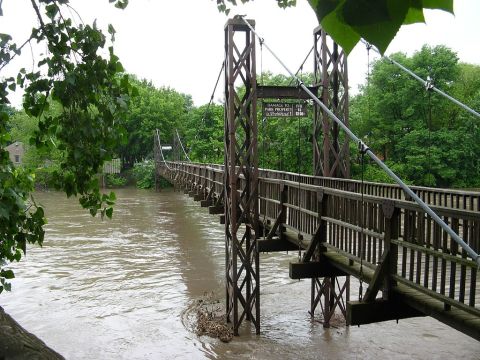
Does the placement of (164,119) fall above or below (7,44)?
above

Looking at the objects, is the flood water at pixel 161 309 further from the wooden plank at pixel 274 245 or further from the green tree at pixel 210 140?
the green tree at pixel 210 140

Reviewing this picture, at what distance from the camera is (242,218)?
909 centimetres

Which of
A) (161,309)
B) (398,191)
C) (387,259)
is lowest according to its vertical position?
(161,309)

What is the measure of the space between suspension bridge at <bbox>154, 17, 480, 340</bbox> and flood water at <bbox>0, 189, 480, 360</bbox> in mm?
692

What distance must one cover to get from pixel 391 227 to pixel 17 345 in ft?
11.3

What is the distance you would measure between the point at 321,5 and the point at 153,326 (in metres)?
9.93

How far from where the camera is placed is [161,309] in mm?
10766

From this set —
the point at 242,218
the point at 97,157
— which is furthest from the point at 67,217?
the point at 97,157

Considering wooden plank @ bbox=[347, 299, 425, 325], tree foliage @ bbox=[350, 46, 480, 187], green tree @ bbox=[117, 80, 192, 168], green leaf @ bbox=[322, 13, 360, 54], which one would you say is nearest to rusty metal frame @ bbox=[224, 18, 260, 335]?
wooden plank @ bbox=[347, 299, 425, 325]

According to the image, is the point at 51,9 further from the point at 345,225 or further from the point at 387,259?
the point at 345,225

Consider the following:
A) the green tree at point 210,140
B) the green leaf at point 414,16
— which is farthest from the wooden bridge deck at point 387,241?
the green tree at point 210,140

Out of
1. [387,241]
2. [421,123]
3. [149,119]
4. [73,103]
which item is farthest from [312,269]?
[149,119]

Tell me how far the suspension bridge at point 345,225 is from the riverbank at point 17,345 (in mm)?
2614

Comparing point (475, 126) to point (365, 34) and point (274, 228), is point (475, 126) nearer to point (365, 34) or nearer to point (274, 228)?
point (274, 228)
